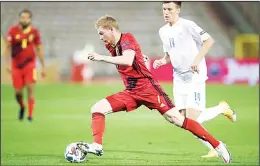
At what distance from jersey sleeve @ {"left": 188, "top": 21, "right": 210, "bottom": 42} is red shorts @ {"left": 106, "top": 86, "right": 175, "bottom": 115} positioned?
28.4 inches

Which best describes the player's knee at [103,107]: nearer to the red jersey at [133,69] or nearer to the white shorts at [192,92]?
the red jersey at [133,69]

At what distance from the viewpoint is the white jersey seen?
7457mm

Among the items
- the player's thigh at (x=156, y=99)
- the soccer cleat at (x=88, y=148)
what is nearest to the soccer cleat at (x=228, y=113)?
the player's thigh at (x=156, y=99)

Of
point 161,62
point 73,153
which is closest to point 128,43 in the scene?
point 161,62

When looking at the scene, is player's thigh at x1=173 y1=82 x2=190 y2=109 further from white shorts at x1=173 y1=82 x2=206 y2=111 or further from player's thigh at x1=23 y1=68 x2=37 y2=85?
player's thigh at x1=23 y1=68 x2=37 y2=85

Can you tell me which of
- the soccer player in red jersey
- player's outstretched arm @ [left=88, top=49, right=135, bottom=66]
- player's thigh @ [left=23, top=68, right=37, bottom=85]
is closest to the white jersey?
the soccer player in red jersey

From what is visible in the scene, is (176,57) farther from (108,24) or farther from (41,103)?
(41,103)

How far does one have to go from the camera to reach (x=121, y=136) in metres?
12.8

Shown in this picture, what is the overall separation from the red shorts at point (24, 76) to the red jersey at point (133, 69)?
7700mm

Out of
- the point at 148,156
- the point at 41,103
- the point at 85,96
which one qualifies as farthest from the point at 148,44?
the point at 148,156

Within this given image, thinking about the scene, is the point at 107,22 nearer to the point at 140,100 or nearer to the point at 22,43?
the point at 140,100

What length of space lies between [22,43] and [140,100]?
7603 mm

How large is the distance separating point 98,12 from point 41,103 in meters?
11.5

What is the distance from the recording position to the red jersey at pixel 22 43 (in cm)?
1395
